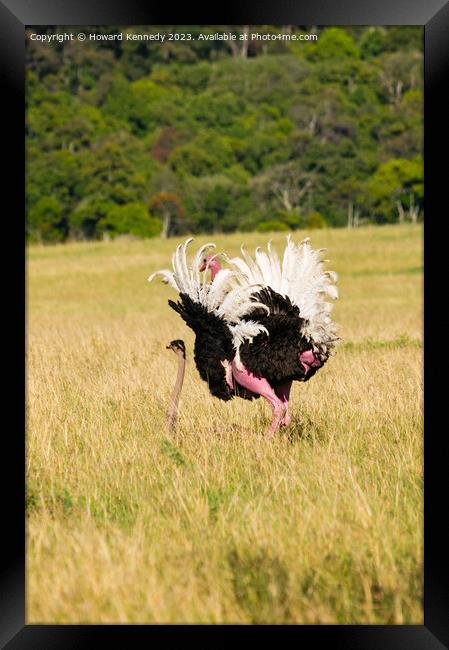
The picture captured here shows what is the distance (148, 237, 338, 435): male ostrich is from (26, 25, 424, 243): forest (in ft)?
118

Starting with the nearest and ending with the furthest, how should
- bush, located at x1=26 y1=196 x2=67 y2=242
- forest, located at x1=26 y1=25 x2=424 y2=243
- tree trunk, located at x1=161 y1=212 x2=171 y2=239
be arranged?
bush, located at x1=26 y1=196 x2=67 y2=242 → tree trunk, located at x1=161 y1=212 x2=171 y2=239 → forest, located at x1=26 y1=25 x2=424 y2=243

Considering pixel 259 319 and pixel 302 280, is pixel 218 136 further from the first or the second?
pixel 259 319

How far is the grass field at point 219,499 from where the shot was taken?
13.8ft

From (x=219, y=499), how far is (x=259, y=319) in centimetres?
129

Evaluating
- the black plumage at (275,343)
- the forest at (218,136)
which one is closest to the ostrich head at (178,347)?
the black plumage at (275,343)

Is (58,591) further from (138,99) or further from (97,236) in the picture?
(138,99)

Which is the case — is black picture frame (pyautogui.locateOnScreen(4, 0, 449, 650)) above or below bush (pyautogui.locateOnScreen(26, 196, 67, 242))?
below

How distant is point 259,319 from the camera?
639 centimetres

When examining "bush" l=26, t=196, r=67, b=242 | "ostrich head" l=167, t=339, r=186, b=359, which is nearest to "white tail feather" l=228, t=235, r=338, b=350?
"ostrich head" l=167, t=339, r=186, b=359

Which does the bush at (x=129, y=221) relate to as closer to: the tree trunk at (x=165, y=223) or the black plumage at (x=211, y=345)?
the tree trunk at (x=165, y=223)

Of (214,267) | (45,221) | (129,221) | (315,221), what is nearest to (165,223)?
(129,221)

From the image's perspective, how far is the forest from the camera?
49438mm

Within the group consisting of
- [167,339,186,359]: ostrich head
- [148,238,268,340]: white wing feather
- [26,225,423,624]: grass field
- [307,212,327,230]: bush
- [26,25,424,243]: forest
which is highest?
[26,25,424,243]: forest

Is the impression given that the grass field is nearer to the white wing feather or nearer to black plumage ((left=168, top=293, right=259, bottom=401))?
black plumage ((left=168, top=293, right=259, bottom=401))
